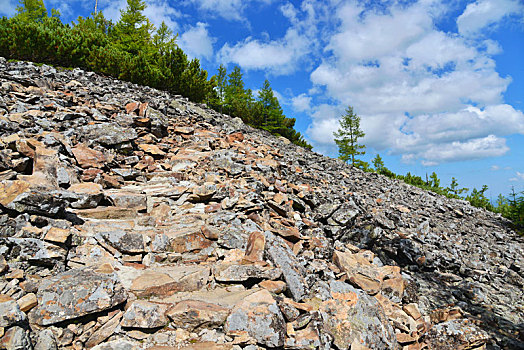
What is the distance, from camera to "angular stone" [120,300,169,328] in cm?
394

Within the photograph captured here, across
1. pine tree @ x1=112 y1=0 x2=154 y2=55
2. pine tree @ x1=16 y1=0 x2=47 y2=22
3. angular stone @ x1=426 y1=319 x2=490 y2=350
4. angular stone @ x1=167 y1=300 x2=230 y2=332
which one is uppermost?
pine tree @ x1=16 y1=0 x2=47 y2=22

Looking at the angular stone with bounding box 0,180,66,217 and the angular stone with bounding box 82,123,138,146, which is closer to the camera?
the angular stone with bounding box 0,180,66,217

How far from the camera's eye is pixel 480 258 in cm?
1173

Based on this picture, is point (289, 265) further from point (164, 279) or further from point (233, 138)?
point (233, 138)

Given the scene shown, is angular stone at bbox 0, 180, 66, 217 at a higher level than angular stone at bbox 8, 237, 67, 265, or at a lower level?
higher

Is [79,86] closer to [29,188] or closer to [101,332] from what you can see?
[29,188]

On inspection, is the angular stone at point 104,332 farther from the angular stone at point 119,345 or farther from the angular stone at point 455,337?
the angular stone at point 455,337

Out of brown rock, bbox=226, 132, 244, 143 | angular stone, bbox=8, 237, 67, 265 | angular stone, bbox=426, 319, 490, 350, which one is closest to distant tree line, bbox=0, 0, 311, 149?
brown rock, bbox=226, 132, 244, 143

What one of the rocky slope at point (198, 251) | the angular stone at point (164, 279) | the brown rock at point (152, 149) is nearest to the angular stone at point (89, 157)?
the rocky slope at point (198, 251)

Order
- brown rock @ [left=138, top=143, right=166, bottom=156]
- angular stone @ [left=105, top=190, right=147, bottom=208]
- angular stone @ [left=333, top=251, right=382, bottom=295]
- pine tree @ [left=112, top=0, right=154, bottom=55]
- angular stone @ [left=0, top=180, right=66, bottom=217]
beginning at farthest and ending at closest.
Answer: pine tree @ [left=112, top=0, right=154, bottom=55] → brown rock @ [left=138, top=143, right=166, bottom=156] → angular stone @ [left=105, top=190, right=147, bottom=208] → angular stone @ [left=333, top=251, right=382, bottom=295] → angular stone @ [left=0, top=180, right=66, bottom=217]

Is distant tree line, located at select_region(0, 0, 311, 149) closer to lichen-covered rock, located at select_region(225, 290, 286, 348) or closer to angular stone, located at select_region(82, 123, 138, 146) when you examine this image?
angular stone, located at select_region(82, 123, 138, 146)

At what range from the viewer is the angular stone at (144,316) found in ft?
12.9

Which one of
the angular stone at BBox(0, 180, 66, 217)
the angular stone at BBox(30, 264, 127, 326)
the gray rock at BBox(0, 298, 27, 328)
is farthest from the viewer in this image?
the angular stone at BBox(0, 180, 66, 217)

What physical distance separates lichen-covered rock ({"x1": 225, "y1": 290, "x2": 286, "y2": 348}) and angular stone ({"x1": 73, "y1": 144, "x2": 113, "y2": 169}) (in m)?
7.86
